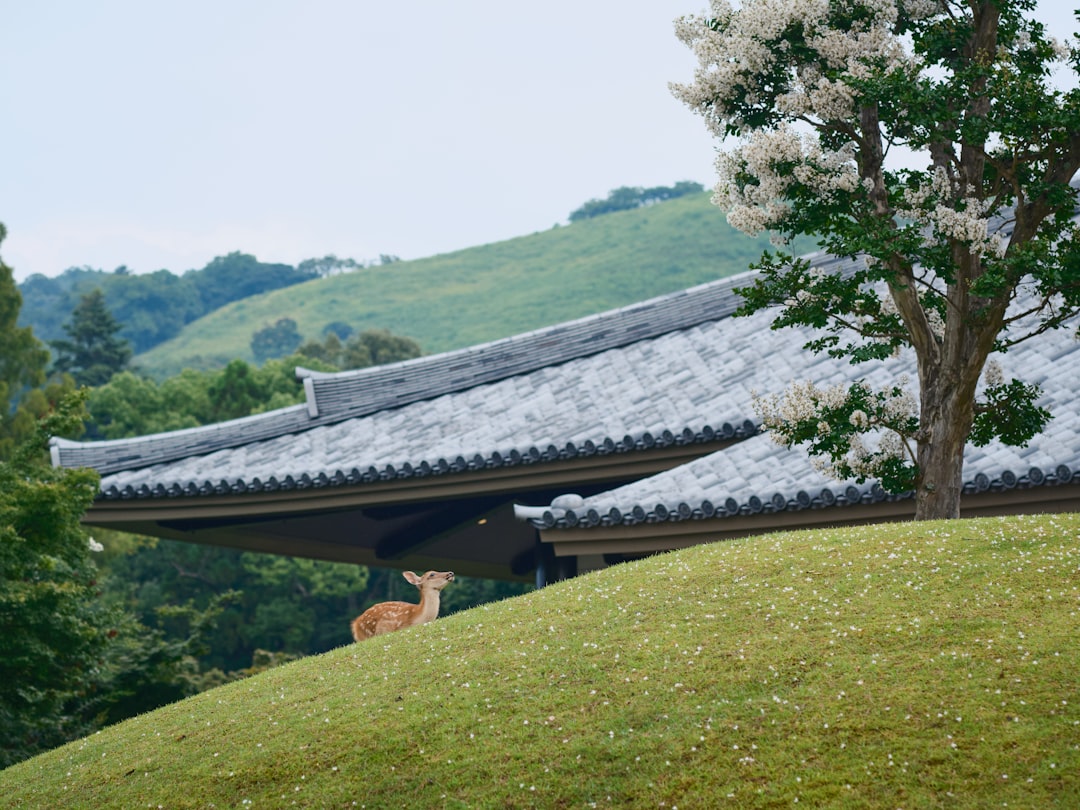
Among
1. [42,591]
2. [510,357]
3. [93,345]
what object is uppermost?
[93,345]

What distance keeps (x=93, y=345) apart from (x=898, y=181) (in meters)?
72.1

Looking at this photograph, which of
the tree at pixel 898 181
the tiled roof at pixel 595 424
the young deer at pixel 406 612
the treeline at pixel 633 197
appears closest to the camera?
the tree at pixel 898 181

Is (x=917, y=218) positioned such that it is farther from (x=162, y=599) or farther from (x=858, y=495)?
(x=162, y=599)

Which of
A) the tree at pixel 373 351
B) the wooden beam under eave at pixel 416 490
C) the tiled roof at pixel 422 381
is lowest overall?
the wooden beam under eave at pixel 416 490

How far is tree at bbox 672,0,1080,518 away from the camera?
10.7m

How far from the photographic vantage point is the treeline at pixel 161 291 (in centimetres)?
13600

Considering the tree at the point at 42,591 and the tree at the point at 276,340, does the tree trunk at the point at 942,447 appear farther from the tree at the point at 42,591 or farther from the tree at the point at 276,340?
the tree at the point at 276,340

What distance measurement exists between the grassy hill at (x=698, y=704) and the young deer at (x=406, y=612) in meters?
1.18

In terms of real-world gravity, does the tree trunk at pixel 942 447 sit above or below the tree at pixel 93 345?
below

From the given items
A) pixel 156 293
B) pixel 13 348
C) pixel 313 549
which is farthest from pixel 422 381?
pixel 156 293

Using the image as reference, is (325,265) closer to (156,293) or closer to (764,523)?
(156,293)

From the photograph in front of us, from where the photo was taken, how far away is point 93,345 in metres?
76.4

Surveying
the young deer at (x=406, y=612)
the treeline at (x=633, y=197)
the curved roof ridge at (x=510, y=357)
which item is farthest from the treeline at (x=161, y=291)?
the young deer at (x=406, y=612)

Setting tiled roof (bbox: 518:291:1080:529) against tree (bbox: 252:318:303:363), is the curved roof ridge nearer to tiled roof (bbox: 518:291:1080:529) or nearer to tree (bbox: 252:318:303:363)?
tiled roof (bbox: 518:291:1080:529)
